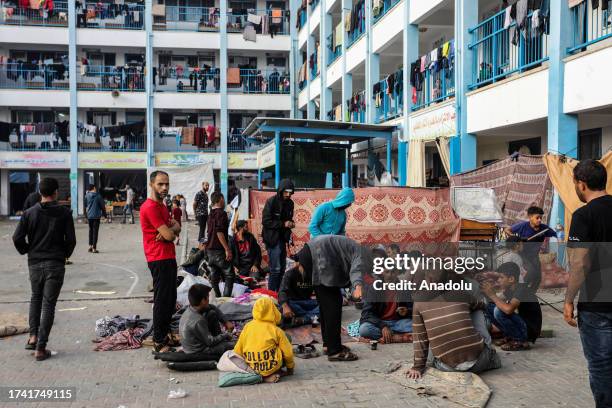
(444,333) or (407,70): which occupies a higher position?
(407,70)

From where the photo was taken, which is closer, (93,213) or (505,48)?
(505,48)

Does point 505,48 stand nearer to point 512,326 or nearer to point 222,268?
point 222,268

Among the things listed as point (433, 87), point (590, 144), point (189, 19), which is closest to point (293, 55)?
point (189, 19)

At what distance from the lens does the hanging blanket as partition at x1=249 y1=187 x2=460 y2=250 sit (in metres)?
10.7

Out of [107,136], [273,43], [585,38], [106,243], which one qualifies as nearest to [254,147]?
[273,43]

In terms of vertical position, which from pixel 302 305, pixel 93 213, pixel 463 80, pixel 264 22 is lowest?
pixel 302 305

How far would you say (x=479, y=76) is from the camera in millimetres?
14445

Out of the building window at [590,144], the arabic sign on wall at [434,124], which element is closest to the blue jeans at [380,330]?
the building window at [590,144]

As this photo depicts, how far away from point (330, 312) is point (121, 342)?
2.41 m

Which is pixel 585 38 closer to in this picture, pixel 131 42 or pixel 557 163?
pixel 557 163

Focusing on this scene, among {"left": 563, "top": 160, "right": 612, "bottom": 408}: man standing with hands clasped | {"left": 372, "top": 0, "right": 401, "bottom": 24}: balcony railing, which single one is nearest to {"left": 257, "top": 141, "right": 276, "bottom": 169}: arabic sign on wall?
{"left": 372, "top": 0, "right": 401, "bottom": 24}: balcony railing

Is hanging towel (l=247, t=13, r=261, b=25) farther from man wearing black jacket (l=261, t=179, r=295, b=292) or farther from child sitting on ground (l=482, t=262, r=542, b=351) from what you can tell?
child sitting on ground (l=482, t=262, r=542, b=351)

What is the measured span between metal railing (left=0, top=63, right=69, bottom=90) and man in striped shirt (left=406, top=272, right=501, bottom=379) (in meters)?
30.5

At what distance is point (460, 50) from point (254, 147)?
65.7 feet
